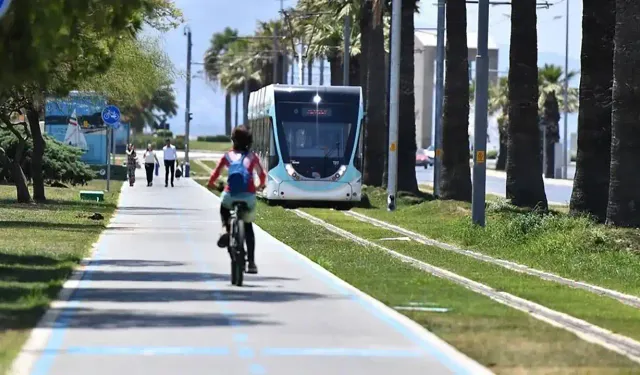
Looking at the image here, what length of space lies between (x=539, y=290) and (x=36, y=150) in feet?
78.8

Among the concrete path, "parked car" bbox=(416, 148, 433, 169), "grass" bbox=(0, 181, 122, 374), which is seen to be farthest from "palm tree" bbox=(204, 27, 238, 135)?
the concrete path

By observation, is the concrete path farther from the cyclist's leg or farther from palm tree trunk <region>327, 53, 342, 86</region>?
palm tree trunk <region>327, 53, 342, 86</region>

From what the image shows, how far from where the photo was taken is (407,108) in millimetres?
49719

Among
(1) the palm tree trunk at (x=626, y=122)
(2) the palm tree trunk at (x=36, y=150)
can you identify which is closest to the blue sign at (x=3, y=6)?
(1) the palm tree trunk at (x=626, y=122)

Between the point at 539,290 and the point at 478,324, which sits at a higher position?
the point at 478,324

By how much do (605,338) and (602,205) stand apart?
17801 mm

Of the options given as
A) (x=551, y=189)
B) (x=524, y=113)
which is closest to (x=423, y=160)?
(x=551, y=189)

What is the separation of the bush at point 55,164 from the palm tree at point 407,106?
12867 millimetres

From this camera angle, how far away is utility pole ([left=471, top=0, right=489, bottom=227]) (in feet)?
102

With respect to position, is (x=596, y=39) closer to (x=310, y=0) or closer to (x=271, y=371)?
(x=271, y=371)

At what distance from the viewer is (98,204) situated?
42.6 m

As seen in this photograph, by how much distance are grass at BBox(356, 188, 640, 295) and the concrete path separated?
13.6 ft

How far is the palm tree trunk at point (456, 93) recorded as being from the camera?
41.9 meters

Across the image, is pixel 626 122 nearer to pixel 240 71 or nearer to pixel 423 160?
pixel 423 160
